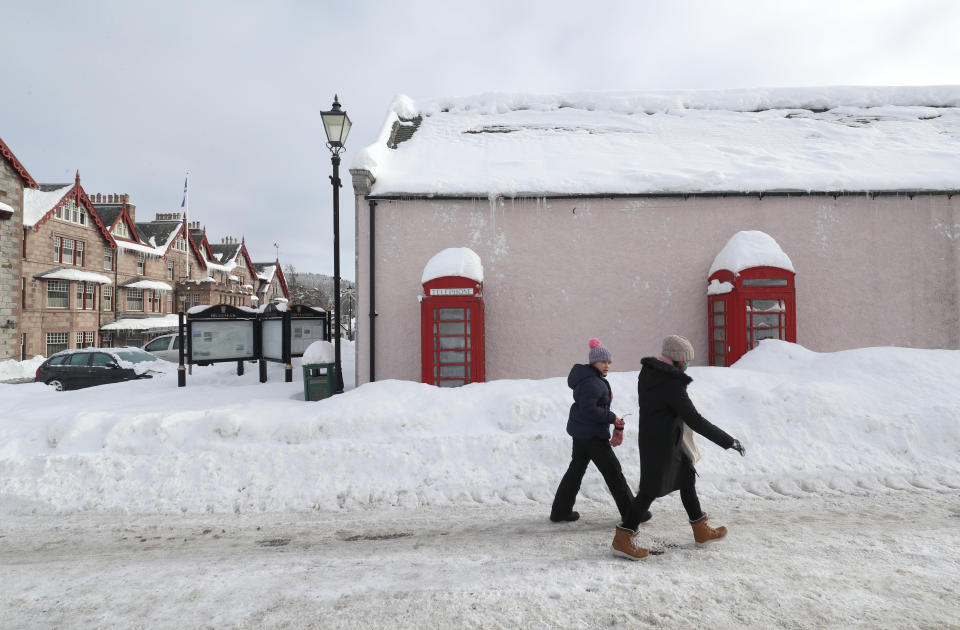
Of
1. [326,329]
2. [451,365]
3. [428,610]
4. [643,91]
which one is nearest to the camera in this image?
[428,610]

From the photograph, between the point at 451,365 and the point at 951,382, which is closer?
the point at 951,382

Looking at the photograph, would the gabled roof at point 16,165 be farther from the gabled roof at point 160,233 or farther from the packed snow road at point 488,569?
the packed snow road at point 488,569

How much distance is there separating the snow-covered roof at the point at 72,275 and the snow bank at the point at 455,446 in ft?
77.0

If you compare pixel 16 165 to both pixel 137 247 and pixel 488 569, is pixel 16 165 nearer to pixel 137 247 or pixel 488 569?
pixel 137 247

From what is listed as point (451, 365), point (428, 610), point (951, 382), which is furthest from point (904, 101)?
point (428, 610)

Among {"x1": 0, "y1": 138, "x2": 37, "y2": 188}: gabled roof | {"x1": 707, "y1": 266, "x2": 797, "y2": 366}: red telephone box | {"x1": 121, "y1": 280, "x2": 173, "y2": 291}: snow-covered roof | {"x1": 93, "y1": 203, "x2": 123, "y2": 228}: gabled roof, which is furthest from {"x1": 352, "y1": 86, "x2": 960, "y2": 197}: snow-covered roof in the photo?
{"x1": 93, "y1": 203, "x2": 123, "y2": 228}: gabled roof

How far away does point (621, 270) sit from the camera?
1017cm

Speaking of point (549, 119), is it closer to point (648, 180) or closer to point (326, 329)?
point (648, 180)

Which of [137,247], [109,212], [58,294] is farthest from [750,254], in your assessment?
[109,212]

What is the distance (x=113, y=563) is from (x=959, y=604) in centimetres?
620

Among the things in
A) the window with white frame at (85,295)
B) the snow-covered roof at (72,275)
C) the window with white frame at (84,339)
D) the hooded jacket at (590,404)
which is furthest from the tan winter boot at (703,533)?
the window with white frame at (85,295)

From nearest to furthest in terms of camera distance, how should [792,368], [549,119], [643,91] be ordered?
[792,368] → [549,119] → [643,91]

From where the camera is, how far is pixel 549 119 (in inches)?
567

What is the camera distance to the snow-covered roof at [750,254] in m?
8.85
